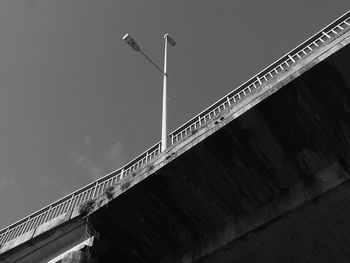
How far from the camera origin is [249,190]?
10977mm

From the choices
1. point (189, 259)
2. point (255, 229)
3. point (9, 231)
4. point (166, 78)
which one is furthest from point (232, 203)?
point (166, 78)

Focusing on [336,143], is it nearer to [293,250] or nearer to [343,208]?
[343,208]

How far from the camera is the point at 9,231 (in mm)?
14453

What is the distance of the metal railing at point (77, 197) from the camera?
13.4 metres

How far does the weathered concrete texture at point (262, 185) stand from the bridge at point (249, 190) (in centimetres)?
3

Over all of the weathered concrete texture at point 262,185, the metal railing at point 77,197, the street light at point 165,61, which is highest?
the street light at point 165,61

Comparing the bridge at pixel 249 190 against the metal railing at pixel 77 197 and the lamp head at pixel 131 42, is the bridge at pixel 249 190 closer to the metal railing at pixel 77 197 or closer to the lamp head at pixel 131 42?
the metal railing at pixel 77 197

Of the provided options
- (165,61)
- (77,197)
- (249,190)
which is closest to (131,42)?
(165,61)

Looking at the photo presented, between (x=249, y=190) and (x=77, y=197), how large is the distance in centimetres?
596

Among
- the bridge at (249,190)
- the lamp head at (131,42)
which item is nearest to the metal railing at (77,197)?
the bridge at (249,190)

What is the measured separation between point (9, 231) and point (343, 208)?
11.1 m

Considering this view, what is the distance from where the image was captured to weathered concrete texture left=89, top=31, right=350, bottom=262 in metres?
9.95

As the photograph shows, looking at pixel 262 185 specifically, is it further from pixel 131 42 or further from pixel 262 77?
pixel 131 42

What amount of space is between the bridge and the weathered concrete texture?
0.03m
